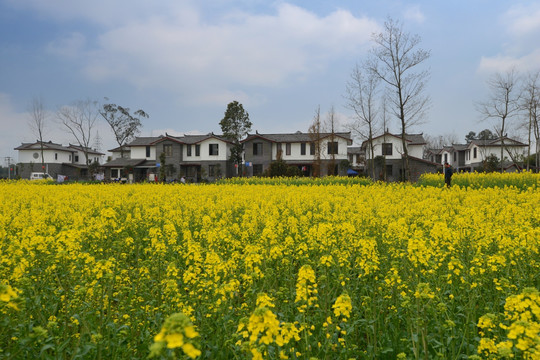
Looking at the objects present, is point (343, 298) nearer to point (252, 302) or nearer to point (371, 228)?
point (252, 302)

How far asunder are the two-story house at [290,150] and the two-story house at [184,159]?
3.83 metres

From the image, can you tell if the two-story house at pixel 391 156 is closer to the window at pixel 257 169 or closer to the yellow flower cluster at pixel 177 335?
the window at pixel 257 169

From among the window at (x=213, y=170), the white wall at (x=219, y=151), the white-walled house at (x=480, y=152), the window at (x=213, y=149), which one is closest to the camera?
the window at (x=213, y=170)

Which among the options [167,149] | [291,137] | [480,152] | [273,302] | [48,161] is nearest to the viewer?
[273,302]

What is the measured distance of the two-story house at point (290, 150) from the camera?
51.2 metres

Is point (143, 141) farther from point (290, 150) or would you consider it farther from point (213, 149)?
point (290, 150)

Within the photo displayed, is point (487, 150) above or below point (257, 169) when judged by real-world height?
above

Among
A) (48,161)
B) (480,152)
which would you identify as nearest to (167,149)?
(48,161)

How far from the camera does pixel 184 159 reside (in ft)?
182

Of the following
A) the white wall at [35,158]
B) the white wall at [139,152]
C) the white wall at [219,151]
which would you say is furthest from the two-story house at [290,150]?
the white wall at [35,158]

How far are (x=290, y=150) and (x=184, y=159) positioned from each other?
1674 cm

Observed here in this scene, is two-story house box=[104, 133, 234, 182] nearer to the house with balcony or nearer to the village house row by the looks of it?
the village house row

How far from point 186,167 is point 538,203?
49.6 meters

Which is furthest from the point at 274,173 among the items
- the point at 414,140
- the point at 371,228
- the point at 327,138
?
the point at 371,228
